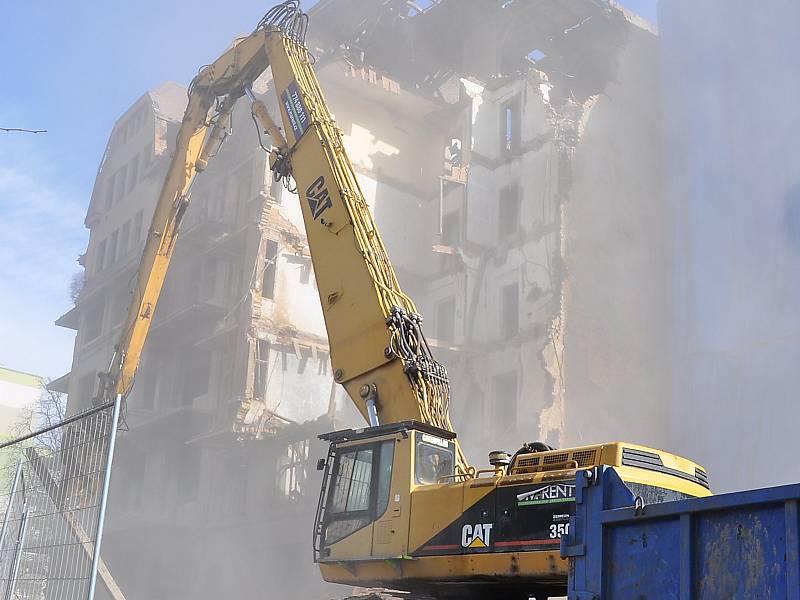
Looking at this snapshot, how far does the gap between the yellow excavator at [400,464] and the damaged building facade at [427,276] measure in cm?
1570

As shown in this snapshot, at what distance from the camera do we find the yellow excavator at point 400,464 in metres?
8.98

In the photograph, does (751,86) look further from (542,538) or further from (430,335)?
(542,538)

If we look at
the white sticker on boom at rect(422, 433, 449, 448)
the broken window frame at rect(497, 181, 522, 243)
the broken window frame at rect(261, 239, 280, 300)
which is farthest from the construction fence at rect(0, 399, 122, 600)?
the broken window frame at rect(497, 181, 522, 243)

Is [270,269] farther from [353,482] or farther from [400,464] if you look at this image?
[400,464]

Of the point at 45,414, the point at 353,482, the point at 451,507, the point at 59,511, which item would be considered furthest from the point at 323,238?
the point at 45,414

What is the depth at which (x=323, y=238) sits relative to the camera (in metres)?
13.4

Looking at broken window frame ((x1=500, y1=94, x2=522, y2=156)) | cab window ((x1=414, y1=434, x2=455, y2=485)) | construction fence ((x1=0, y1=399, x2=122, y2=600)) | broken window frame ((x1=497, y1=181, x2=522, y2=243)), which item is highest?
broken window frame ((x1=500, y1=94, x2=522, y2=156))

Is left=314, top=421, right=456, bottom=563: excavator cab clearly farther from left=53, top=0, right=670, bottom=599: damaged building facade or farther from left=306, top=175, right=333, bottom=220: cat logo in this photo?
left=53, top=0, right=670, bottom=599: damaged building facade

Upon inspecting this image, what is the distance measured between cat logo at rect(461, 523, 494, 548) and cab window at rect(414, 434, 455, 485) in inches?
35.9

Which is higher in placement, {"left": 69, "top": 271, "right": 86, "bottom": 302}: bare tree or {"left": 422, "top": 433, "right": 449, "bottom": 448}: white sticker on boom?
{"left": 69, "top": 271, "right": 86, "bottom": 302}: bare tree

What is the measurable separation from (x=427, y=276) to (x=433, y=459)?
2697cm

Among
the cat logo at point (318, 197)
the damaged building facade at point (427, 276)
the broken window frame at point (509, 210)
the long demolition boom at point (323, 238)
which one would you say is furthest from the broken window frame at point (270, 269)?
the cat logo at point (318, 197)

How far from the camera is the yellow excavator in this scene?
8977 mm

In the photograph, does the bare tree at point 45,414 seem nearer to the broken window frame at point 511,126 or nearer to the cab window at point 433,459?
the broken window frame at point 511,126
